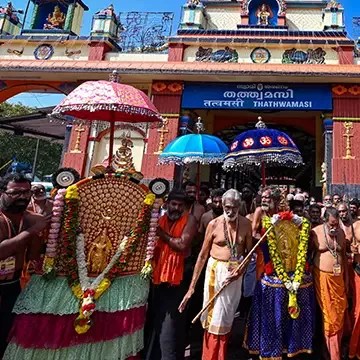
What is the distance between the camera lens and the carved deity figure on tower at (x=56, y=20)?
11.9 meters

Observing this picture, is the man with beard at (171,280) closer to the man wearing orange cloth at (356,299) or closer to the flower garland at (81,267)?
the flower garland at (81,267)

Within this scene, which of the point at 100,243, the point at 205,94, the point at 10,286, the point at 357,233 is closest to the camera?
the point at 10,286

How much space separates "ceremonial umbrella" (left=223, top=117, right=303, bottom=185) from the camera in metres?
4.45

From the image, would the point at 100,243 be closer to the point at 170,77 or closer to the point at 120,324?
the point at 120,324

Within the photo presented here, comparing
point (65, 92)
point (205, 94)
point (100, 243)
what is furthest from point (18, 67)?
point (100, 243)

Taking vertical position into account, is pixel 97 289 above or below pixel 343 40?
below

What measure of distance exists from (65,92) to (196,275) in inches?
375

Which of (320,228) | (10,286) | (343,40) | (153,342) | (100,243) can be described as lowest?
(153,342)

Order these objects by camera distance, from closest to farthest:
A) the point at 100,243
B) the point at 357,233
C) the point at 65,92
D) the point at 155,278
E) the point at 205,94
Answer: the point at 100,243 → the point at 155,278 → the point at 357,233 → the point at 205,94 → the point at 65,92

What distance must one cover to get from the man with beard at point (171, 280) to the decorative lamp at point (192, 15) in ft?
31.7

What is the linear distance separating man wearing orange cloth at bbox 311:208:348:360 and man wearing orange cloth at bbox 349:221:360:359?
0.85 feet

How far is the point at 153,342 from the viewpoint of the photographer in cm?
311

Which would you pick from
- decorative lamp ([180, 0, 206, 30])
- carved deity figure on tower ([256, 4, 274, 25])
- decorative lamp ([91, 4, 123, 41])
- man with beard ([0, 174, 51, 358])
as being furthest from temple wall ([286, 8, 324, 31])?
man with beard ([0, 174, 51, 358])

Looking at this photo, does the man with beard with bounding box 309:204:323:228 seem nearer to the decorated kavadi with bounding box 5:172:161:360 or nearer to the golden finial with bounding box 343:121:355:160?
the decorated kavadi with bounding box 5:172:161:360
